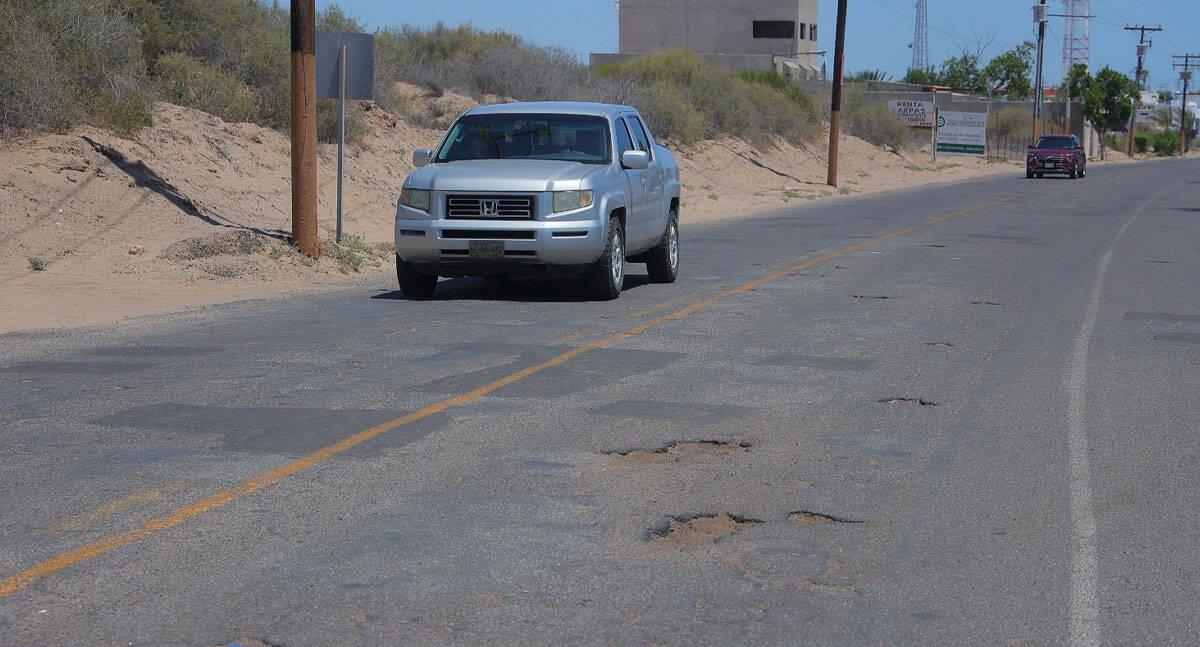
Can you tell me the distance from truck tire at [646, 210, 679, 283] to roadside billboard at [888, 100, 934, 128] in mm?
59397

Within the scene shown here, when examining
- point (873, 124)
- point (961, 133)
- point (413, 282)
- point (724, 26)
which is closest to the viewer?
point (413, 282)

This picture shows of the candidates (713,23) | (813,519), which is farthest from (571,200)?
(713,23)

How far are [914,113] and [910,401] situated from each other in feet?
221

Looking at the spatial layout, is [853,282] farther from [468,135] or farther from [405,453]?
[405,453]

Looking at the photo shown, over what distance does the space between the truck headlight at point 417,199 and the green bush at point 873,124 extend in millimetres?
56356

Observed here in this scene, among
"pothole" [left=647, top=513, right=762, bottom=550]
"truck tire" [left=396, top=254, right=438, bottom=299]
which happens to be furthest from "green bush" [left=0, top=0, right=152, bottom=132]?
"pothole" [left=647, top=513, right=762, bottom=550]

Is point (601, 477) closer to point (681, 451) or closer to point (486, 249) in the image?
point (681, 451)

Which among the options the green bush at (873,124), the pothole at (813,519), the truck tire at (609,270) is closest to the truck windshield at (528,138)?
the truck tire at (609,270)

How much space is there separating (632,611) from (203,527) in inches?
79.1

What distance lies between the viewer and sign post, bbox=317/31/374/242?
751 inches

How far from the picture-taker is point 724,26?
101688 millimetres

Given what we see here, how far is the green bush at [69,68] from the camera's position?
1961 centimetres

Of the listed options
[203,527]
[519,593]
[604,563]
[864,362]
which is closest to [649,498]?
[604,563]

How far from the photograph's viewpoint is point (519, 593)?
214 inches
